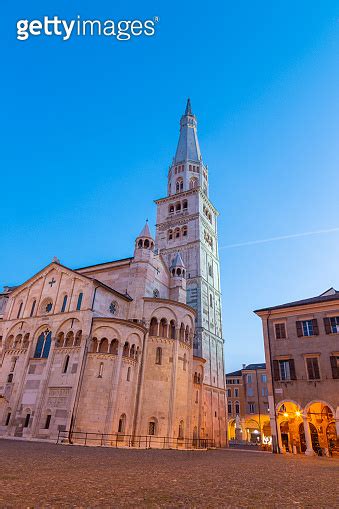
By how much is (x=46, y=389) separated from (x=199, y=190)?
41.1 m

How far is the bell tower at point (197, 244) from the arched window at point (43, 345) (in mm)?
20977

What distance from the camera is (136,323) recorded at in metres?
31.1

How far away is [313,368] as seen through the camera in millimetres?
26859

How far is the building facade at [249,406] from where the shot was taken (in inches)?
2350

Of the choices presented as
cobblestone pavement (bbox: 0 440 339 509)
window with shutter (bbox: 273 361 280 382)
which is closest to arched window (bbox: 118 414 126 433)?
window with shutter (bbox: 273 361 280 382)

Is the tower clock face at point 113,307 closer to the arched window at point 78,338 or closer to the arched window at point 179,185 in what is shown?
the arched window at point 78,338

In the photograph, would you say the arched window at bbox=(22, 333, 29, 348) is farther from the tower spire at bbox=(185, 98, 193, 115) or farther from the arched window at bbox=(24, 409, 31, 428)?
the tower spire at bbox=(185, 98, 193, 115)

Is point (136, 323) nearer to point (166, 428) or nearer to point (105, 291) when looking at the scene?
point (105, 291)

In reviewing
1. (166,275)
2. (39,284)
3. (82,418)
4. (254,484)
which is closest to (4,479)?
(254,484)

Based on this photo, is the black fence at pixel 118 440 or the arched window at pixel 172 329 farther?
the arched window at pixel 172 329

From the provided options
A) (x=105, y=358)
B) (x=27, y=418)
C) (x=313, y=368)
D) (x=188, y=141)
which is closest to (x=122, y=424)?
(x=105, y=358)

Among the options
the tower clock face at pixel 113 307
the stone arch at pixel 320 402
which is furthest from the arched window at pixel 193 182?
the stone arch at pixel 320 402

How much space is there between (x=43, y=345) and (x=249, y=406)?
1792 inches

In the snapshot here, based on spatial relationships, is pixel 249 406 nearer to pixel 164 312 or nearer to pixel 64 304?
pixel 164 312
